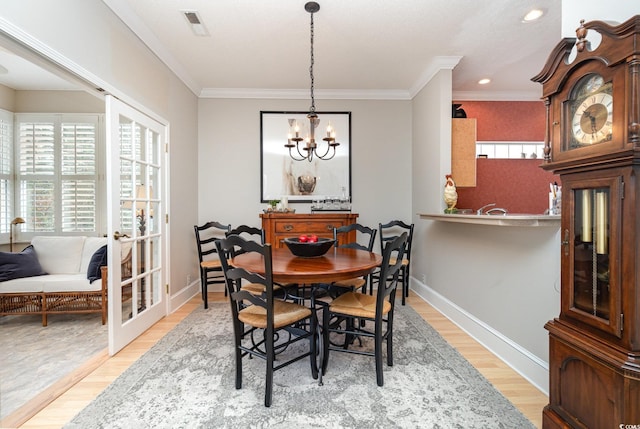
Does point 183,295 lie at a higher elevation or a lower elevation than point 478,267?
lower

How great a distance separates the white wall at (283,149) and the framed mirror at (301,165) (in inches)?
3.3

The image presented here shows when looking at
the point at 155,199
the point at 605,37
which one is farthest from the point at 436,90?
the point at 155,199

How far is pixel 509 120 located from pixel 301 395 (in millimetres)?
4490

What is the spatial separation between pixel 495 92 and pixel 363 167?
216cm

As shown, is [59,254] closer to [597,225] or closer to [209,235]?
[209,235]

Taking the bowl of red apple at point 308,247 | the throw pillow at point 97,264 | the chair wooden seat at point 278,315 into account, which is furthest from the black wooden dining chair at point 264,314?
the throw pillow at point 97,264

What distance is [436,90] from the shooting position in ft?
11.4

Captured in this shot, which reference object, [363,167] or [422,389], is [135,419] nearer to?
[422,389]

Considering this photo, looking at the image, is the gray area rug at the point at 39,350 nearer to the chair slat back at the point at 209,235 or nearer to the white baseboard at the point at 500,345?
the chair slat back at the point at 209,235

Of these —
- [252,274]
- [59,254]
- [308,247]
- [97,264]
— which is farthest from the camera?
[59,254]

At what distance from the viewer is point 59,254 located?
3.25 metres

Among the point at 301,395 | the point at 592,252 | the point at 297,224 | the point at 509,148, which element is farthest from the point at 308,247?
the point at 509,148

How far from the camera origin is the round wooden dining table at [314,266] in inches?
71.2

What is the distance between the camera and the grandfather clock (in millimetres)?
1099
